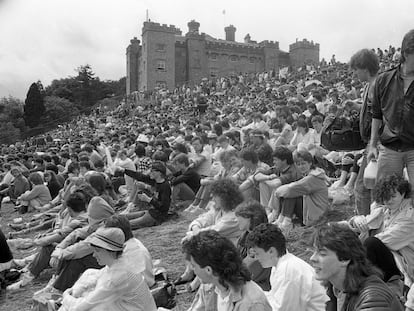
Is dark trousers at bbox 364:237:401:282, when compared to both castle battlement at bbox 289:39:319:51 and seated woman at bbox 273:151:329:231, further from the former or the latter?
castle battlement at bbox 289:39:319:51

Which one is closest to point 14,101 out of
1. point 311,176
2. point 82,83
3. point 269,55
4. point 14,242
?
point 82,83

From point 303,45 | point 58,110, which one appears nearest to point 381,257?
point 58,110

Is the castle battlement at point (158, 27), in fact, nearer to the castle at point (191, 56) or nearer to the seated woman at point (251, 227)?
the castle at point (191, 56)

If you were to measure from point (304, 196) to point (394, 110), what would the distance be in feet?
9.04

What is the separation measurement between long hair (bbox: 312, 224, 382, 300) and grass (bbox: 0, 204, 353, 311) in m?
2.64

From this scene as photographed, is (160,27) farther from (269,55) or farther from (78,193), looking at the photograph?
(78,193)

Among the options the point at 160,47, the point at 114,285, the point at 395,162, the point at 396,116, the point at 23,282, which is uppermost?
the point at 160,47

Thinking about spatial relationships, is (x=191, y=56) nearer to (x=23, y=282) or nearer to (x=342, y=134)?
(x=23, y=282)

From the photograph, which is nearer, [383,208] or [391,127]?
[391,127]

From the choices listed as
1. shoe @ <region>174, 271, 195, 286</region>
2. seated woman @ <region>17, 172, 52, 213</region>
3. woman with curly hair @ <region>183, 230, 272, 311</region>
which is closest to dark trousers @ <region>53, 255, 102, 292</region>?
shoe @ <region>174, 271, 195, 286</region>

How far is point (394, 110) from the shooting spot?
3.64m

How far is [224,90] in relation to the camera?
31625 mm

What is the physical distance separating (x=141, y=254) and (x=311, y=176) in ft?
8.50

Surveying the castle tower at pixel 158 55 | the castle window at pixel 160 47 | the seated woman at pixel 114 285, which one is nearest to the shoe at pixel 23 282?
the seated woman at pixel 114 285
